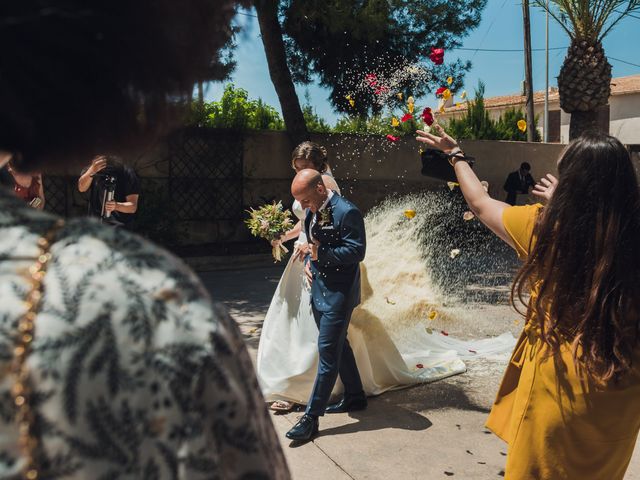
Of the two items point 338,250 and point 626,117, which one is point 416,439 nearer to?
point 338,250

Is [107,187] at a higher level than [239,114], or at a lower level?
lower

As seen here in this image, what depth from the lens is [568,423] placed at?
2.18 m

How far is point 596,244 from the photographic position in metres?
2.07

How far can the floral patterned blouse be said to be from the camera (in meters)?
0.67

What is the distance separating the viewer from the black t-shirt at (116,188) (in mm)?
6574

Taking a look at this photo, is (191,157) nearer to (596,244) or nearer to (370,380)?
(370,380)

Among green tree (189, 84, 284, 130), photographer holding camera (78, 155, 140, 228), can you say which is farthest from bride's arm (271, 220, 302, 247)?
Answer: green tree (189, 84, 284, 130)

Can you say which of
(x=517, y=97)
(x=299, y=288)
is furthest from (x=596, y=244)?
(x=517, y=97)

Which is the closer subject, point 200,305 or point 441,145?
point 200,305

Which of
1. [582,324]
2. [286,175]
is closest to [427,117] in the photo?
[582,324]

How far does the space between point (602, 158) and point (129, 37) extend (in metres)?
1.77

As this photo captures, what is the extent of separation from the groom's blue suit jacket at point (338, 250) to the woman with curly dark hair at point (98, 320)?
10.9ft

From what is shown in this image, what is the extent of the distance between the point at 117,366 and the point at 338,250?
341cm

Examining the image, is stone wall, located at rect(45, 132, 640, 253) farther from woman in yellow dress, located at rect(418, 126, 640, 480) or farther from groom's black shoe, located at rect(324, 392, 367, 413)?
woman in yellow dress, located at rect(418, 126, 640, 480)
